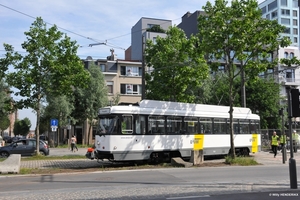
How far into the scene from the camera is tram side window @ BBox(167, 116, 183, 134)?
62.3ft

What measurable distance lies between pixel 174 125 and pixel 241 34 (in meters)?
5.85

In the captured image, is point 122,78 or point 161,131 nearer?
point 161,131

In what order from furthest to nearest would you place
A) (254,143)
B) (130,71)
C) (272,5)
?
(272,5)
(130,71)
(254,143)

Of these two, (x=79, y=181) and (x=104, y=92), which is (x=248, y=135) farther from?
(x=104, y=92)

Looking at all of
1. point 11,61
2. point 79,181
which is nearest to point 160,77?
point 11,61

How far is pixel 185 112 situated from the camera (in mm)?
19953

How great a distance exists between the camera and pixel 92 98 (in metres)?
45.9

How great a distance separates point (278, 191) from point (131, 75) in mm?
45031

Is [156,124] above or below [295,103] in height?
below

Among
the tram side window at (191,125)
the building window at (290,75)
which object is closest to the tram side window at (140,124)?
the tram side window at (191,125)

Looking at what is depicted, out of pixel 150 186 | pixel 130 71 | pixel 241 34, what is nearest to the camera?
pixel 150 186

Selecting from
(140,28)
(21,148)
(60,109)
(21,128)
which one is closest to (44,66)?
(21,148)

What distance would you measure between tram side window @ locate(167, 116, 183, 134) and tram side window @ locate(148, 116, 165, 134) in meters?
0.40

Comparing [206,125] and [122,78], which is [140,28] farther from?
[206,125]
